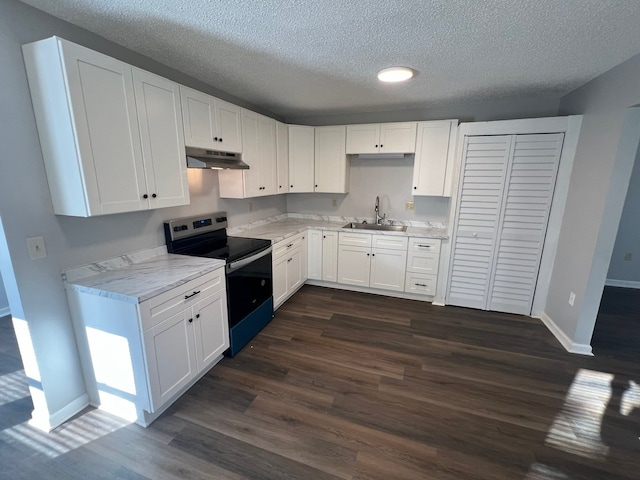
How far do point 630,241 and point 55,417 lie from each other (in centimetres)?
671

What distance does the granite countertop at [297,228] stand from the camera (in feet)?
11.1

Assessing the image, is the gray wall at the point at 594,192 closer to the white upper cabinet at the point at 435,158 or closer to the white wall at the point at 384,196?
the white upper cabinet at the point at 435,158

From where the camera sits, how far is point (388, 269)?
146 inches

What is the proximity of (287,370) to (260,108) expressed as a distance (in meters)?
3.26

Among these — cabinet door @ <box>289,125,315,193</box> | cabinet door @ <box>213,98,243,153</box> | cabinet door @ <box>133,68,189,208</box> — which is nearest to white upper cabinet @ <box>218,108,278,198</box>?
cabinet door @ <box>213,98,243,153</box>

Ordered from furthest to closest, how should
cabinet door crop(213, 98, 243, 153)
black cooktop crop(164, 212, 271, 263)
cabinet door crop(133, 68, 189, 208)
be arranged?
cabinet door crop(213, 98, 243, 153) < black cooktop crop(164, 212, 271, 263) < cabinet door crop(133, 68, 189, 208)

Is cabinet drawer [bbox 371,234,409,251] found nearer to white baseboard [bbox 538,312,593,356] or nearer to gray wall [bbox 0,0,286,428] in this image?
white baseboard [bbox 538,312,593,356]

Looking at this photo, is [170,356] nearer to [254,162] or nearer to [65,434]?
[65,434]

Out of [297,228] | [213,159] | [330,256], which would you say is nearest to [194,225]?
[213,159]

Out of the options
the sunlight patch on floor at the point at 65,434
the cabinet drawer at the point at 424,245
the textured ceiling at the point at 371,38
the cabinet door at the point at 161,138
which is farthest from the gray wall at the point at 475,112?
the sunlight patch on floor at the point at 65,434

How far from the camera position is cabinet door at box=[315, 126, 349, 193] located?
3893 millimetres

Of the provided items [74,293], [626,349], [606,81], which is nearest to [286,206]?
[74,293]

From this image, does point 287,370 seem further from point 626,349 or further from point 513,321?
point 626,349

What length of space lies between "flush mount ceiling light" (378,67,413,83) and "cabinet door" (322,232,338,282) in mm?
1976
